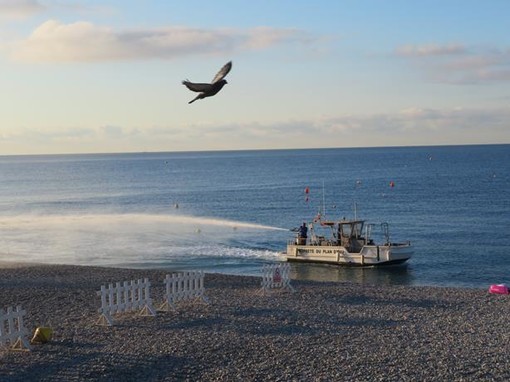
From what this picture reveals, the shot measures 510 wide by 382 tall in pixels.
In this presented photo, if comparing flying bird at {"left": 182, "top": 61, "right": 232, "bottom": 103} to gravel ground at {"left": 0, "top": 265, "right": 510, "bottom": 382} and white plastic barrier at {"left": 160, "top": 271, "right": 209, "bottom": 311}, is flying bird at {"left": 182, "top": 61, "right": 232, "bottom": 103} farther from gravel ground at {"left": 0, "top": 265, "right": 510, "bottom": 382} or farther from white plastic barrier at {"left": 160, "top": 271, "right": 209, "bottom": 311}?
white plastic barrier at {"left": 160, "top": 271, "right": 209, "bottom": 311}

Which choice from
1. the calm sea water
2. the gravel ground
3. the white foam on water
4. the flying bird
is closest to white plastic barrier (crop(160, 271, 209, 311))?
the gravel ground

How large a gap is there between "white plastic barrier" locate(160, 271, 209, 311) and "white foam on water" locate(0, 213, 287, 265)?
23820mm

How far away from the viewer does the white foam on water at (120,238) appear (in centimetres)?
5084

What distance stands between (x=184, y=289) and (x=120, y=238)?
39.4 meters

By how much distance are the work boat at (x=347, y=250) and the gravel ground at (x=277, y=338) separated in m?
15.5

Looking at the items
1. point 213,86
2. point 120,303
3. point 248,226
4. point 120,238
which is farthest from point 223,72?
point 248,226

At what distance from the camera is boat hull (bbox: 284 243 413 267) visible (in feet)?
145

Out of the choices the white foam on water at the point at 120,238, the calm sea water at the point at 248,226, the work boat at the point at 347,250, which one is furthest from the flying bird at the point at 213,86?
the white foam on water at the point at 120,238

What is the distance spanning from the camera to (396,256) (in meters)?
44.5

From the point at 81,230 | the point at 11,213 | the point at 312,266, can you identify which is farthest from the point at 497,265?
the point at 11,213

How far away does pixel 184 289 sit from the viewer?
2431cm

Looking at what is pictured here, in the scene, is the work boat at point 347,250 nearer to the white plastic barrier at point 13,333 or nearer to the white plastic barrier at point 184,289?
the white plastic barrier at point 184,289

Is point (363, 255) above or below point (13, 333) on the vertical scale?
below

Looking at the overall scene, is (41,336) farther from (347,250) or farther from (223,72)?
(347,250)
